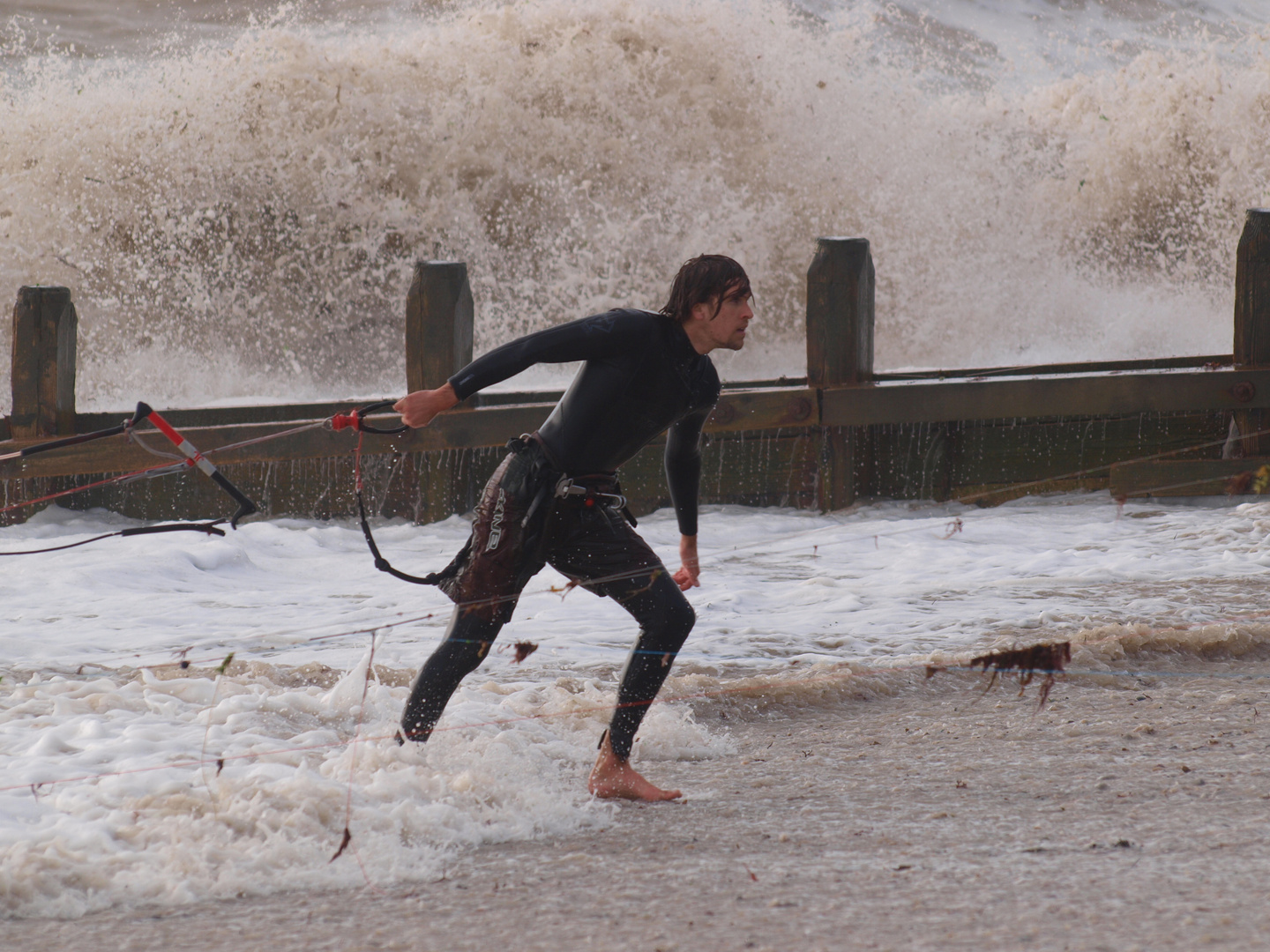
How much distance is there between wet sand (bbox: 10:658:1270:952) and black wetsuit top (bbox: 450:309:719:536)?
0.96m

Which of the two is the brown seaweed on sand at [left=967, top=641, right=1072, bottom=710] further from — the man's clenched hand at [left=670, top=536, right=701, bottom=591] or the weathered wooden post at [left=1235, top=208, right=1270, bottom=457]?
the weathered wooden post at [left=1235, top=208, right=1270, bottom=457]

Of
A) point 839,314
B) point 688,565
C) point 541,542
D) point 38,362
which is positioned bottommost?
point 688,565

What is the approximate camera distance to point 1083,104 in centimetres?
1688

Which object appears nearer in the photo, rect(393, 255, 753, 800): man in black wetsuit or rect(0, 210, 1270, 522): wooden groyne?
rect(393, 255, 753, 800): man in black wetsuit

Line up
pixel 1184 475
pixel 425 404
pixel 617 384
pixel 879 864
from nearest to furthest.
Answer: pixel 879 864 → pixel 425 404 → pixel 617 384 → pixel 1184 475

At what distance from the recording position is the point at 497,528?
335cm

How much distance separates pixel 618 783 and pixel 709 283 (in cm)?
134

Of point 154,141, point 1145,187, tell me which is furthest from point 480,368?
point 1145,187

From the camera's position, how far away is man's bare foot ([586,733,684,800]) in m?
3.32

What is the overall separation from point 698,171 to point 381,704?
38.9 ft

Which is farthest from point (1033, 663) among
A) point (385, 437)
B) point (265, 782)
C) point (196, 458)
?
point (385, 437)

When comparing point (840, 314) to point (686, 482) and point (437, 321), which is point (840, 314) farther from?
point (686, 482)

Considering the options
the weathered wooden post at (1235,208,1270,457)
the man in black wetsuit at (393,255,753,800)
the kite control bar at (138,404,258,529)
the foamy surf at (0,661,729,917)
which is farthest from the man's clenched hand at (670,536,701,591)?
the weathered wooden post at (1235,208,1270,457)

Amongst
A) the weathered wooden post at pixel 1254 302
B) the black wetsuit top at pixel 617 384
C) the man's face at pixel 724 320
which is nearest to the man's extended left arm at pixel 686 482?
the black wetsuit top at pixel 617 384
